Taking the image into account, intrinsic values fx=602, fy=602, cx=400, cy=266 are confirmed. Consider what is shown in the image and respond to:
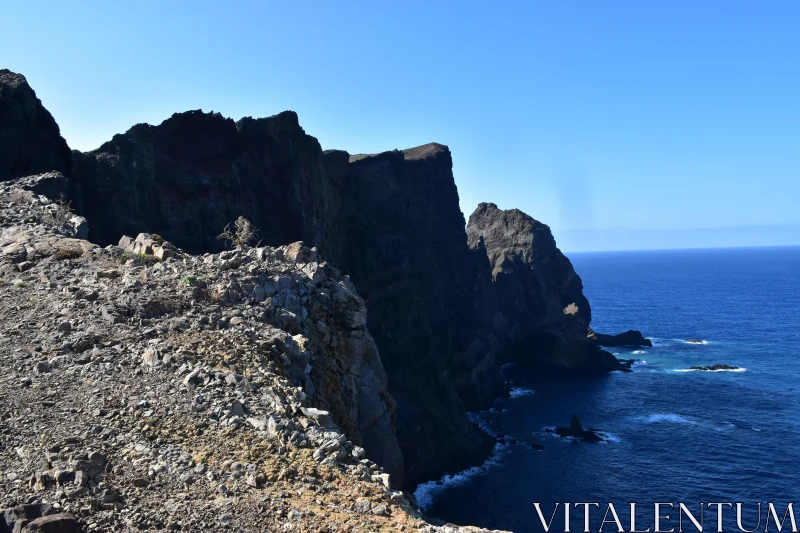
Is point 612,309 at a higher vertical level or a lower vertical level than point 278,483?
lower

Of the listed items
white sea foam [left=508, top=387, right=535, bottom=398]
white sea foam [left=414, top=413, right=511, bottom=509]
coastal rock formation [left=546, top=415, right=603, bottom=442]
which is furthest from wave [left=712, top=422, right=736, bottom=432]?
white sea foam [left=508, top=387, right=535, bottom=398]

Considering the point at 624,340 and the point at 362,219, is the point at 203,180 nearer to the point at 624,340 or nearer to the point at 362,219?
the point at 362,219

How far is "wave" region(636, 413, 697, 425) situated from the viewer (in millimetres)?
72375

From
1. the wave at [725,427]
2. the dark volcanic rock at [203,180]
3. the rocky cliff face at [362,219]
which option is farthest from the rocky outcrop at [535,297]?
the dark volcanic rock at [203,180]

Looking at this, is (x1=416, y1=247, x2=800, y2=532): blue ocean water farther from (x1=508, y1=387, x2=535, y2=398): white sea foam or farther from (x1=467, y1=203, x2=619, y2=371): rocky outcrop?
(x1=467, y1=203, x2=619, y2=371): rocky outcrop

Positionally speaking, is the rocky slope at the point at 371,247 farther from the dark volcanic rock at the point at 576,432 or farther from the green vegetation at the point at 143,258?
the dark volcanic rock at the point at 576,432

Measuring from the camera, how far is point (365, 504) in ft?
36.2

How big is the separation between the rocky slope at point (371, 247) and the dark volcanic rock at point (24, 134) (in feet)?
0.43

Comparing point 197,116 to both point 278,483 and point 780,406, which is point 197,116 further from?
point 780,406

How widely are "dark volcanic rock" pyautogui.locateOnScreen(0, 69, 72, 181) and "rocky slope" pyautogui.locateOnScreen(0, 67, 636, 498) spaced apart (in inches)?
5.2

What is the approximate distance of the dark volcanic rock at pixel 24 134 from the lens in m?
36.8

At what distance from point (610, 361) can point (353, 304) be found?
88.7 meters

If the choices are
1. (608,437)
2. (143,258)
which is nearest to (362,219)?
(608,437)

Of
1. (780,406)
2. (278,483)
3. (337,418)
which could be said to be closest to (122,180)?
(337,418)
